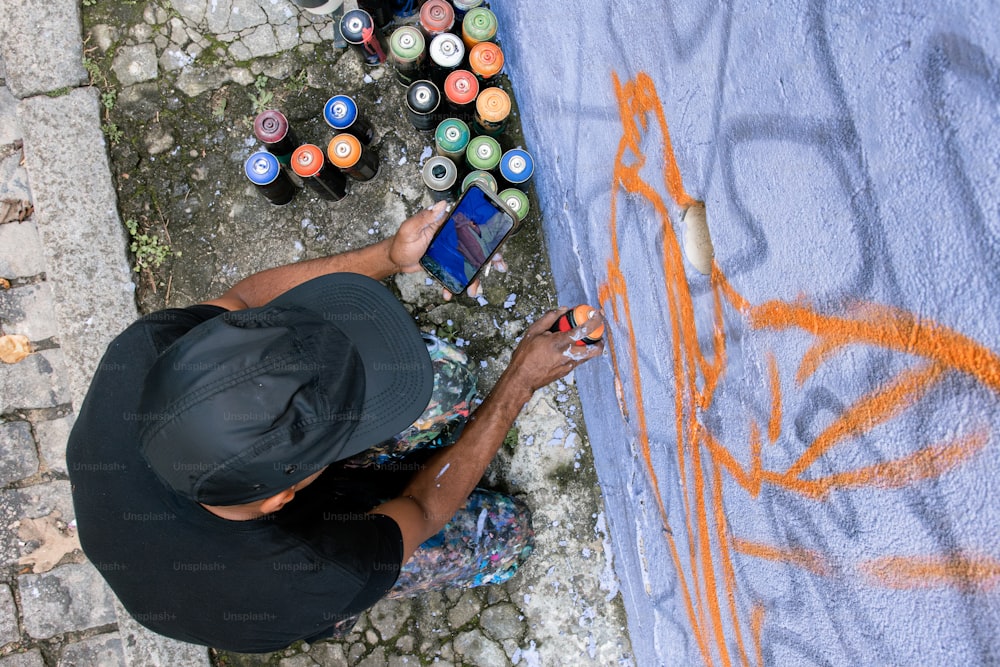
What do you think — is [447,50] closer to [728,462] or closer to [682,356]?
[682,356]

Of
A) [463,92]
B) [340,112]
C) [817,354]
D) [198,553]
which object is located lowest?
[198,553]

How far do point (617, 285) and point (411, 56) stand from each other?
1.16 metres

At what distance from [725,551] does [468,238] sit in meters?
1.36

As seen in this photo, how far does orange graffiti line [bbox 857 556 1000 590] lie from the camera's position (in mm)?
724

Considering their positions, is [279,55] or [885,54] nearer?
[885,54]

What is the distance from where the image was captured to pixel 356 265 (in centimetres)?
225

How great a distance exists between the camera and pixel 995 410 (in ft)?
2.21

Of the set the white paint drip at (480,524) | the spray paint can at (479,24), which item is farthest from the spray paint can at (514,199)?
the white paint drip at (480,524)

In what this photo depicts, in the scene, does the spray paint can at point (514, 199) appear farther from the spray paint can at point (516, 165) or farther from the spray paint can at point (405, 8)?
the spray paint can at point (405, 8)

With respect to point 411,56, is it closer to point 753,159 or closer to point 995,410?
point 753,159

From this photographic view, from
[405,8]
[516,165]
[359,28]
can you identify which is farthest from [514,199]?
[405,8]

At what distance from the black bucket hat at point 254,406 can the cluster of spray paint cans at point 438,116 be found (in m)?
0.94

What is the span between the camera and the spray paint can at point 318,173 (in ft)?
7.83

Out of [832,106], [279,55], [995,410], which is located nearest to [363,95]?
[279,55]
